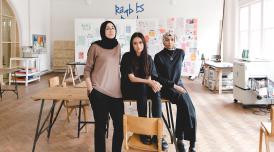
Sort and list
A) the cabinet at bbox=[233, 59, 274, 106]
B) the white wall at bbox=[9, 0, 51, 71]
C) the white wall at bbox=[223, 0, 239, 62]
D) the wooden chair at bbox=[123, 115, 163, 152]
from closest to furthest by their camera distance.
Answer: the wooden chair at bbox=[123, 115, 163, 152] < the cabinet at bbox=[233, 59, 274, 106] < the white wall at bbox=[223, 0, 239, 62] < the white wall at bbox=[9, 0, 51, 71]

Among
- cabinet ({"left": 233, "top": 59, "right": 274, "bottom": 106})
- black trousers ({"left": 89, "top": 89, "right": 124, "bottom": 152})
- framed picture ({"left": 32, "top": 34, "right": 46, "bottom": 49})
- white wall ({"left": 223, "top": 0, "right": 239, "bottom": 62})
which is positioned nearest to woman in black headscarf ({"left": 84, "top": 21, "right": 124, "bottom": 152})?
black trousers ({"left": 89, "top": 89, "right": 124, "bottom": 152})

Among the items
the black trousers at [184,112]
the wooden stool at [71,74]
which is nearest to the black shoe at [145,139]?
the black trousers at [184,112]

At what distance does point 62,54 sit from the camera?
12.6 m

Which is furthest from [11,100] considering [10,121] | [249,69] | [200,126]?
[249,69]

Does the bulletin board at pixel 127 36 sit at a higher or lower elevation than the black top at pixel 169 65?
higher

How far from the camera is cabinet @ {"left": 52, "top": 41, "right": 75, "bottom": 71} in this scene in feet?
41.0

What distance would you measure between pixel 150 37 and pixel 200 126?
7.10 m

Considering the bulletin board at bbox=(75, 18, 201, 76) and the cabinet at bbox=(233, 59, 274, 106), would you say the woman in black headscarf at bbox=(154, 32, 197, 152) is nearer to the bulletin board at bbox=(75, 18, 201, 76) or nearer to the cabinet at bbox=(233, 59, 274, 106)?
the cabinet at bbox=(233, 59, 274, 106)

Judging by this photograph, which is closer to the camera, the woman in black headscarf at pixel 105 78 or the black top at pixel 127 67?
the woman in black headscarf at pixel 105 78

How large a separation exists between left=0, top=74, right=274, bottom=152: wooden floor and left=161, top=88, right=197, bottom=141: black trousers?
0.52 metres

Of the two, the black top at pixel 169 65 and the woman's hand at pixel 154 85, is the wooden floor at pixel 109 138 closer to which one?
the black top at pixel 169 65

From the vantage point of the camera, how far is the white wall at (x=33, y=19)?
10242mm

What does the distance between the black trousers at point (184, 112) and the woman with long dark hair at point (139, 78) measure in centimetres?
27

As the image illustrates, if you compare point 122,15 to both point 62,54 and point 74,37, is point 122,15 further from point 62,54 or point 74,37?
point 62,54
